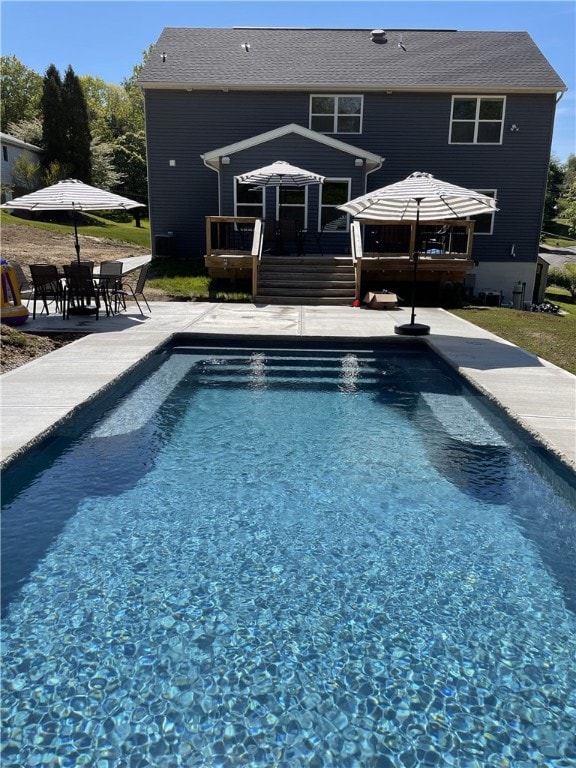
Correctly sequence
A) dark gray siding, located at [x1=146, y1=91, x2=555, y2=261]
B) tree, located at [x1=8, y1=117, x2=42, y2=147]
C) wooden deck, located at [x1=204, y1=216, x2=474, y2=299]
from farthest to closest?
1. tree, located at [x1=8, y1=117, x2=42, y2=147]
2. dark gray siding, located at [x1=146, y1=91, x2=555, y2=261]
3. wooden deck, located at [x1=204, y1=216, x2=474, y2=299]

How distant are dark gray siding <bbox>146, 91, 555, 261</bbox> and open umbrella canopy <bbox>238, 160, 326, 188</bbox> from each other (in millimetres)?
4498

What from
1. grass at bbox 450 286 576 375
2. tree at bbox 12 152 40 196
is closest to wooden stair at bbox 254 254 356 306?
grass at bbox 450 286 576 375

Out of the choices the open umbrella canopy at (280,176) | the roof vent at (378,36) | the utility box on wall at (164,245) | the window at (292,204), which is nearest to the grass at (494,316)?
the utility box on wall at (164,245)

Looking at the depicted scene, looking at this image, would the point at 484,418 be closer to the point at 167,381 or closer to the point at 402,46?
the point at 167,381

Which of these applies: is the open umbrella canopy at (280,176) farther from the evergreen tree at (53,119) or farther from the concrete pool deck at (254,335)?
the evergreen tree at (53,119)

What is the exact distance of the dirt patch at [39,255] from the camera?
8781 millimetres

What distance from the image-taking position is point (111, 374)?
24.7ft

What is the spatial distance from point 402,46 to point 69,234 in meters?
15.5

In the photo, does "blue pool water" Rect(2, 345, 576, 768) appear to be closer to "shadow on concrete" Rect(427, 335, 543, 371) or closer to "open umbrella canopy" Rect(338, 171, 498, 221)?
"shadow on concrete" Rect(427, 335, 543, 371)

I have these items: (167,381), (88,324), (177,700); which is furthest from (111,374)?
(177,700)

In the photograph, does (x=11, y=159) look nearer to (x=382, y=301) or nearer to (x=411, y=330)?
(x=382, y=301)

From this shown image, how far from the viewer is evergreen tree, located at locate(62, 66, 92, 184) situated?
37.2 meters

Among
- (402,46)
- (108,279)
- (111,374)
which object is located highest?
(402,46)

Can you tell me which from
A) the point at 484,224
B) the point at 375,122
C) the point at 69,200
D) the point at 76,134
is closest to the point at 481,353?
the point at 69,200
